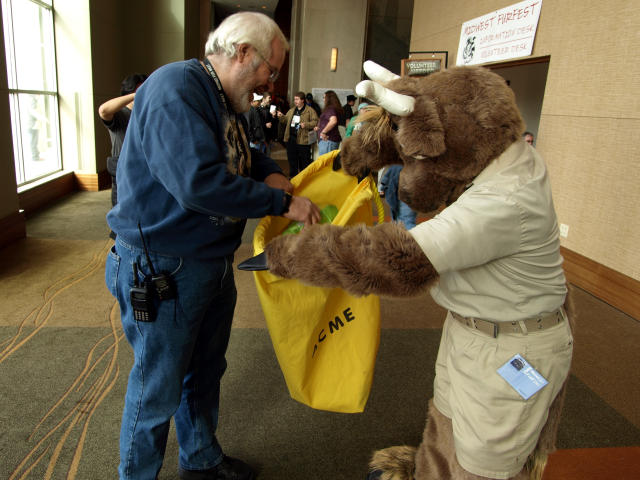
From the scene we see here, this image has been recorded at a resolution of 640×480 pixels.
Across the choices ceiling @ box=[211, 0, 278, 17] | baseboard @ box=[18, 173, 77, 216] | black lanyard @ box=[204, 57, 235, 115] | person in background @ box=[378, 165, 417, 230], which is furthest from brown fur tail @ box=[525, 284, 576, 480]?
ceiling @ box=[211, 0, 278, 17]

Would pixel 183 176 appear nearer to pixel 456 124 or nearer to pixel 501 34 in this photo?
pixel 456 124

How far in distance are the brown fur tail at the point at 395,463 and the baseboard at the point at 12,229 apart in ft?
13.2

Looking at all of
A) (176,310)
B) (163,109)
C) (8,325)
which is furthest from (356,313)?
(8,325)

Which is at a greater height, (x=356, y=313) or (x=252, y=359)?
(x=356, y=313)

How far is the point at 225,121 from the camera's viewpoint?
1.39m

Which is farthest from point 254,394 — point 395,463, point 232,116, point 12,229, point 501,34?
point 501,34

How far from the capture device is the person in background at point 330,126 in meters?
7.67

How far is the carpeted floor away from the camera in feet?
6.64

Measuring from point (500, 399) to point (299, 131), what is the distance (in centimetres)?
705

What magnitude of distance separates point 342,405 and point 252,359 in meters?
1.22

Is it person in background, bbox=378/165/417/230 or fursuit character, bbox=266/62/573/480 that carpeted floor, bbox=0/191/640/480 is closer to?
fursuit character, bbox=266/62/573/480

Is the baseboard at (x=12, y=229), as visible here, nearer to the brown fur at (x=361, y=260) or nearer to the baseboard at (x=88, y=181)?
the baseboard at (x=88, y=181)

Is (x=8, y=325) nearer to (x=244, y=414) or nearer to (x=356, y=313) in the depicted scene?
(x=244, y=414)

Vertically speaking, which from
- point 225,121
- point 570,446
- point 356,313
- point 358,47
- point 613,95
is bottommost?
point 570,446
